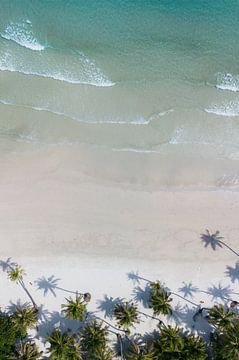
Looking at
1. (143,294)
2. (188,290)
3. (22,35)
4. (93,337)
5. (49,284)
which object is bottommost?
(93,337)

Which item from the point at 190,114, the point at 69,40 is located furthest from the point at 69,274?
the point at 69,40

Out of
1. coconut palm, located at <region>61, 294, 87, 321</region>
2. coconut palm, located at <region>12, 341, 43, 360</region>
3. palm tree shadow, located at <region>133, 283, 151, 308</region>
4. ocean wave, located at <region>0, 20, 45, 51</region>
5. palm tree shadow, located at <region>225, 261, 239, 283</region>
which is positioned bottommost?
coconut palm, located at <region>12, 341, 43, 360</region>

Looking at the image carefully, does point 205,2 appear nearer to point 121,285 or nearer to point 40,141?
point 40,141

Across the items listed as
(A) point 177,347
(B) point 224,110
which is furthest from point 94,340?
(B) point 224,110

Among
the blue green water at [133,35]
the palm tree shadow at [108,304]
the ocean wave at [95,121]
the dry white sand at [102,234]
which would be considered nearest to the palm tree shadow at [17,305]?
the dry white sand at [102,234]

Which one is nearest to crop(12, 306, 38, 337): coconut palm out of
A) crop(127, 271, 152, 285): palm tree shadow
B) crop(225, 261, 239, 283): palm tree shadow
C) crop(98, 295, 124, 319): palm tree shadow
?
crop(98, 295, 124, 319): palm tree shadow

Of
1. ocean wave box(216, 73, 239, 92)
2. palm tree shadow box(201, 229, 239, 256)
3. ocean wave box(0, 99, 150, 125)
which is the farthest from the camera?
ocean wave box(216, 73, 239, 92)

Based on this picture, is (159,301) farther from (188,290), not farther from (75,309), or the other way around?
(75,309)

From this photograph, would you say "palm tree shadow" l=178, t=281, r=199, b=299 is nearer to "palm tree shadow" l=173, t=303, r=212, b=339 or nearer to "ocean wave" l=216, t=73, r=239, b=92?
"palm tree shadow" l=173, t=303, r=212, b=339

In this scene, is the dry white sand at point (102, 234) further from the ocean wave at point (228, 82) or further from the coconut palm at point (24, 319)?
the ocean wave at point (228, 82)
